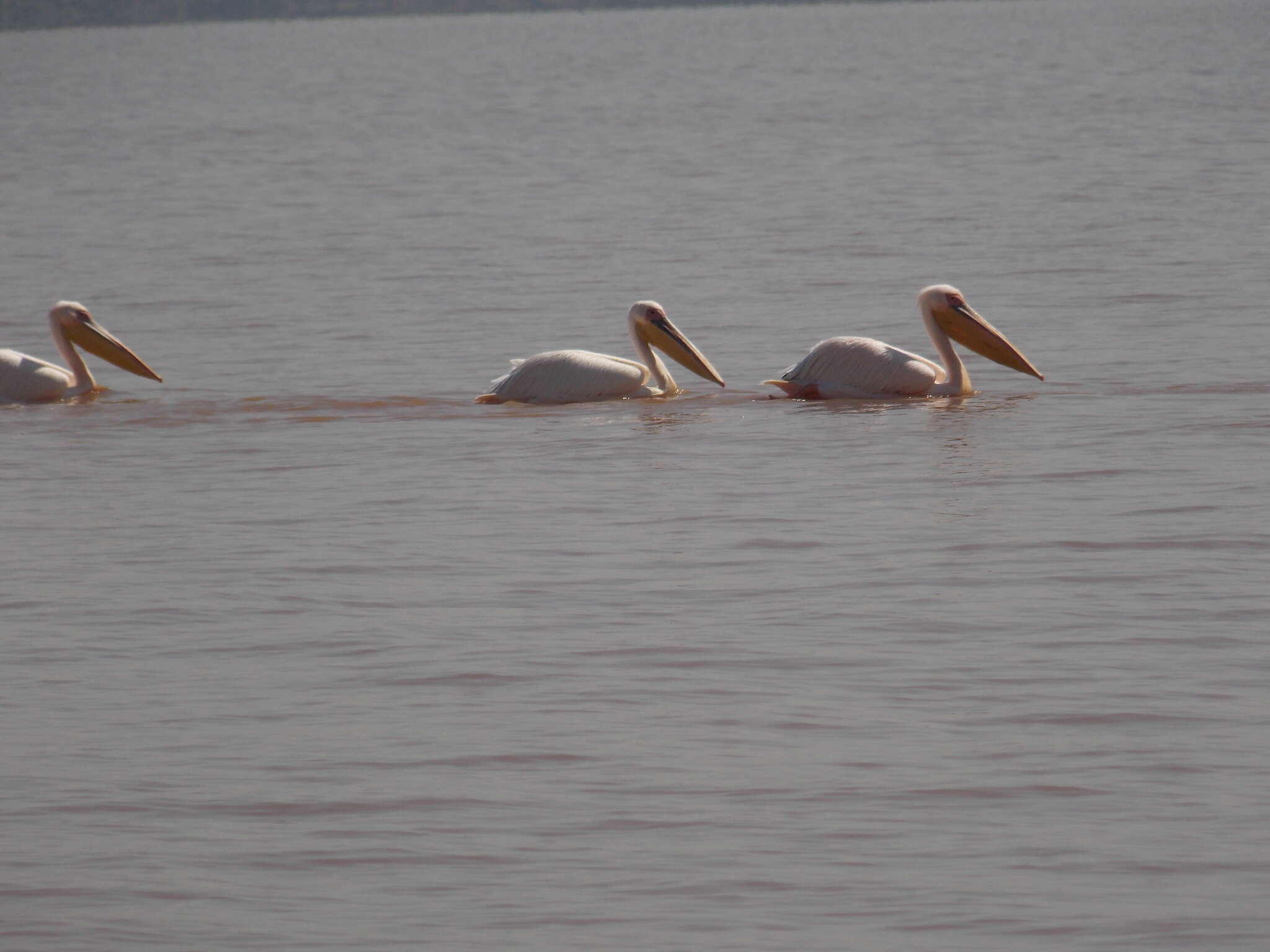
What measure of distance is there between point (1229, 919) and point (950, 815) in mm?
681

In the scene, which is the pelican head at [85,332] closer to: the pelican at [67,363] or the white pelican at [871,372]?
the pelican at [67,363]

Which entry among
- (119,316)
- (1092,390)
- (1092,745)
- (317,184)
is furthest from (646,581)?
(317,184)

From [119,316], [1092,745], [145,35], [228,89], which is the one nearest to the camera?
[1092,745]

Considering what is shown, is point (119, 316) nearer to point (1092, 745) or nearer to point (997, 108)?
point (1092, 745)

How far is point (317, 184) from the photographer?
2652 cm

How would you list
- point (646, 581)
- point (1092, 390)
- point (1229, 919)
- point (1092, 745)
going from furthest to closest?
1. point (1092, 390)
2. point (646, 581)
3. point (1092, 745)
4. point (1229, 919)

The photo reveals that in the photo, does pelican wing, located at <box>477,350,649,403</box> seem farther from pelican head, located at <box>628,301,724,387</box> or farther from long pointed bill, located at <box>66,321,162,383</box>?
long pointed bill, located at <box>66,321,162,383</box>

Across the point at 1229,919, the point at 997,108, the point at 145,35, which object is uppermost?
the point at 145,35

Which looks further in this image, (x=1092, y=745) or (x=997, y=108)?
(x=997, y=108)

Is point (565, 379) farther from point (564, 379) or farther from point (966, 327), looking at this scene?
point (966, 327)

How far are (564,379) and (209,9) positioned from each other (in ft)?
573

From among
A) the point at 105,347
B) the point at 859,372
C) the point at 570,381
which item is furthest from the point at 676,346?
the point at 105,347

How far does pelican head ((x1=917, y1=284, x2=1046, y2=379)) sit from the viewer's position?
34.4 ft

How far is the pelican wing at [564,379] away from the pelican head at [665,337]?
1.18 ft
